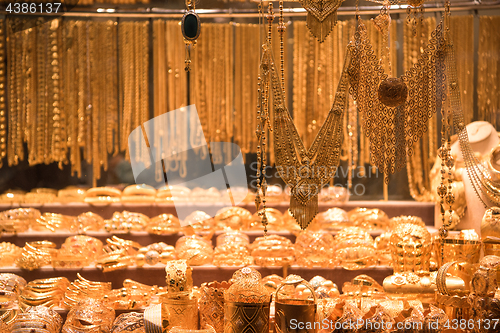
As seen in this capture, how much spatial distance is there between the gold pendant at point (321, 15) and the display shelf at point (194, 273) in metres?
1.05

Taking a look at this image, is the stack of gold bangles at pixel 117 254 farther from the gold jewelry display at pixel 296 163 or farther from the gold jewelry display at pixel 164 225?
the gold jewelry display at pixel 296 163

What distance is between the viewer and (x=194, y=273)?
219 cm

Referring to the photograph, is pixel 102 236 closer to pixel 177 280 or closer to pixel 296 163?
pixel 177 280

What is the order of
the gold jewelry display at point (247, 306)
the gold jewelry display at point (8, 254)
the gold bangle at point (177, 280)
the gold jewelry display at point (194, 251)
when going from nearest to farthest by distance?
the gold jewelry display at point (247, 306)
the gold bangle at point (177, 280)
the gold jewelry display at point (194, 251)
the gold jewelry display at point (8, 254)

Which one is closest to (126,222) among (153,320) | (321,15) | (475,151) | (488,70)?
(153,320)

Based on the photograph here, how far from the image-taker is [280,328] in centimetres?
148

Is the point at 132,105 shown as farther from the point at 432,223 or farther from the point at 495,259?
the point at 495,259

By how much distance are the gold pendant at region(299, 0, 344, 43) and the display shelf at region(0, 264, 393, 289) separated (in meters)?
1.05

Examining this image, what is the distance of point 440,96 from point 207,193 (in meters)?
1.52

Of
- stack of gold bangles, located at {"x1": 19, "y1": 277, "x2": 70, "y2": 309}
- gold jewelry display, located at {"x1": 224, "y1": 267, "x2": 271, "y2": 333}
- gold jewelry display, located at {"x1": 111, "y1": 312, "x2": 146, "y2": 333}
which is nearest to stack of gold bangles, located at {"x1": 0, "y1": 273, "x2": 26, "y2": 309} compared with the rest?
stack of gold bangles, located at {"x1": 19, "y1": 277, "x2": 70, "y2": 309}

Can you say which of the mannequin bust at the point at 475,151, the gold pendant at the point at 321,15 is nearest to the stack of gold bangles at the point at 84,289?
the gold pendant at the point at 321,15

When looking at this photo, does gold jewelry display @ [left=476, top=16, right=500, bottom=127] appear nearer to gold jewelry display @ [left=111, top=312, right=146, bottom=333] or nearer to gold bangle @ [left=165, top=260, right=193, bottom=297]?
gold bangle @ [left=165, top=260, right=193, bottom=297]

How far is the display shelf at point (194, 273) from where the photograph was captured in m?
2.19

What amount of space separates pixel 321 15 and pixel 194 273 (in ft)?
4.08
